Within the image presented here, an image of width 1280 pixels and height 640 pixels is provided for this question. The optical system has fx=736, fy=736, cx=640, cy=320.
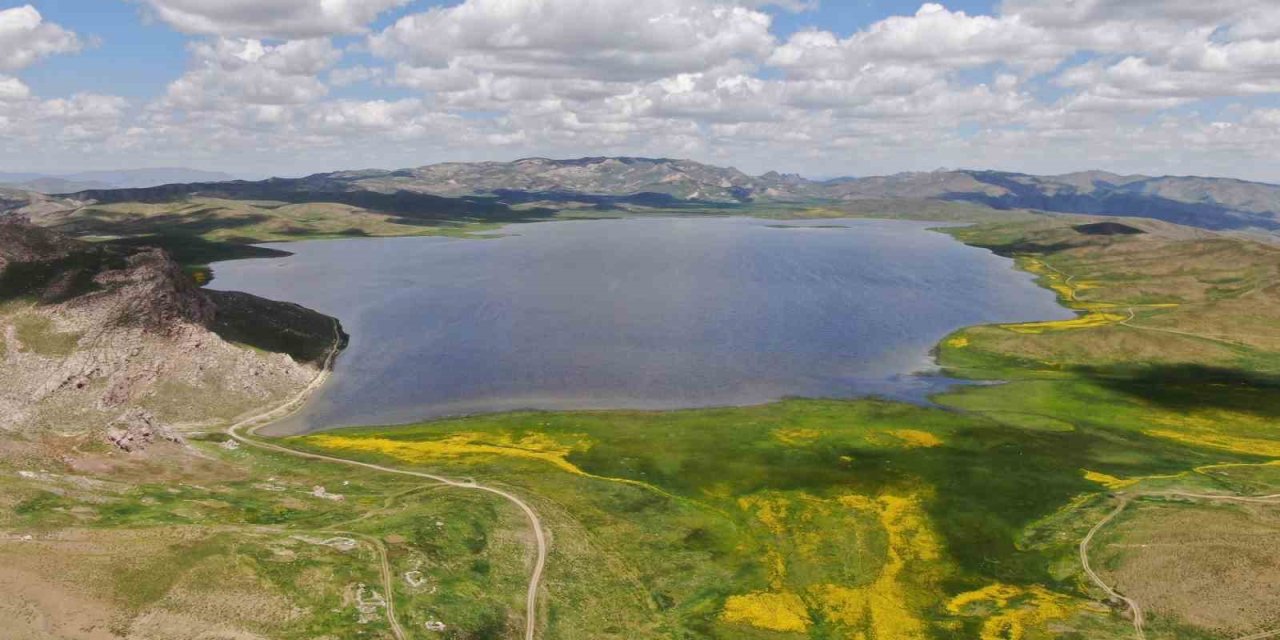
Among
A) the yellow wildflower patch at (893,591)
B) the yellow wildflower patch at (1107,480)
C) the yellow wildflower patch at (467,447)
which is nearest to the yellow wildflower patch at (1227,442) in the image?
the yellow wildflower patch at (1107,480)

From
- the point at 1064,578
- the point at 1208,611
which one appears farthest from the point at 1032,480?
the point at 1208,611

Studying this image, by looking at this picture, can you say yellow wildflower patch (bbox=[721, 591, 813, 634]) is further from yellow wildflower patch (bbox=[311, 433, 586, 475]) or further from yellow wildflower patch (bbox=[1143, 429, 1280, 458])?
yellow wildflower patch (bbox=[1143, 429, 1280, 458])

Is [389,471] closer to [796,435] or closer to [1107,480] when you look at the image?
[796,435]

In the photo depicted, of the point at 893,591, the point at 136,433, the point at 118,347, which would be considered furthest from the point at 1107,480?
the point at 118,347

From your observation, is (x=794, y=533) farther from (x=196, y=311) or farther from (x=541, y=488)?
(x=196, y=311)

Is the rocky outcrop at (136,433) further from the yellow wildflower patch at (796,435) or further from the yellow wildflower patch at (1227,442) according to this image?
the yellow wildflower patch at (1227,442)

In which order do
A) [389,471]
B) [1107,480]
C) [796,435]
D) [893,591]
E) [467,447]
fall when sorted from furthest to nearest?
1. [796,435]
2. [467,447]
3. [389,471]
4. [1107,480]
5. [893,591]

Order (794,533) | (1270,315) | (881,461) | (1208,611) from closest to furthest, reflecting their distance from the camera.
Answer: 1. (1208,611)
2. (794,533)
3. (881,461)
4. (1270,315)
